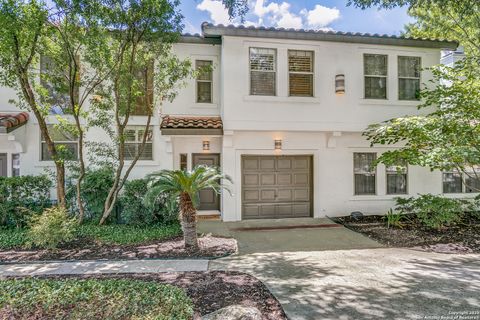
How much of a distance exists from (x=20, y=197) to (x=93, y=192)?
2003mm

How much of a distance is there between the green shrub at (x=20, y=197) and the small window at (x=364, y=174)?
10.2 meters

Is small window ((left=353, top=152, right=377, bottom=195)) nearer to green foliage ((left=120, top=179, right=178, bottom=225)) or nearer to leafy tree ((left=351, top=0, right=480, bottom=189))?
leafy tree ((left=351, top=0, right=480, bottom=189))

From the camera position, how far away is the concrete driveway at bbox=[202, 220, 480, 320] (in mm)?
3965

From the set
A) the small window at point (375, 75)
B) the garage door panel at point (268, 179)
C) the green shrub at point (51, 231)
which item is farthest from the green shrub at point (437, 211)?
the green shrub at point (51, 231)

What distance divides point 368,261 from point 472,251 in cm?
277

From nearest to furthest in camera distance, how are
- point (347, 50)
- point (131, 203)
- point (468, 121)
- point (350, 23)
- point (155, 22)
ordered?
point (155, 22), point (468, 121), point (131, 203), point (347, 50), point (350, 23)

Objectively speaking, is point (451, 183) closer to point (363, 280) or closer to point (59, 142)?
point (363, 280)

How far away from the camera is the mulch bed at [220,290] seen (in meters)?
3.98

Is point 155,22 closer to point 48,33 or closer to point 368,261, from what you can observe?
point 48,33

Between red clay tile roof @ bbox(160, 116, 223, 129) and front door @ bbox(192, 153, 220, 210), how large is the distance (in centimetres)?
142

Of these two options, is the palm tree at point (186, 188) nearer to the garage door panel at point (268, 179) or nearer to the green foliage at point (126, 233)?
the green foliage at point (126, 233)

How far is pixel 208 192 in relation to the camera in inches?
415

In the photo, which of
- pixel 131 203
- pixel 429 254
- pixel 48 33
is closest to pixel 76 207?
pixel 131 203

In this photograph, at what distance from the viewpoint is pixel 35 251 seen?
6.54 metres
